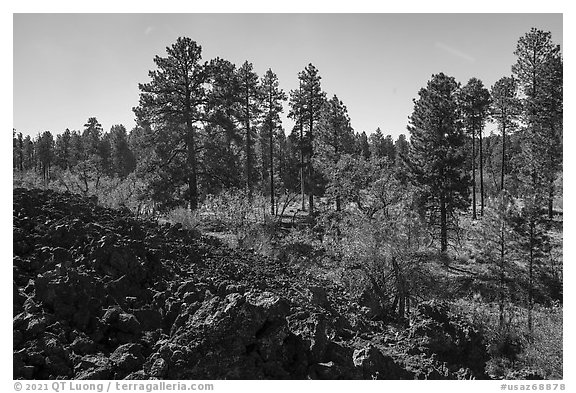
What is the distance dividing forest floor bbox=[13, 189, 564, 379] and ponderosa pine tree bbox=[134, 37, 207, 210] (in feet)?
37.9

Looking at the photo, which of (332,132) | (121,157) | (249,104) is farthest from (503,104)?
(121,157)

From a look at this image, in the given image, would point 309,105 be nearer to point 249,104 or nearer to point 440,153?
point 249,104

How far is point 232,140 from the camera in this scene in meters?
23.2

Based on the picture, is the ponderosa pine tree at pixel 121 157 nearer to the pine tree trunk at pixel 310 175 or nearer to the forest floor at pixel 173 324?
the pine tree trunk at pixel 310 175

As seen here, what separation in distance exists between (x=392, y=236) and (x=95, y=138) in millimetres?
60173

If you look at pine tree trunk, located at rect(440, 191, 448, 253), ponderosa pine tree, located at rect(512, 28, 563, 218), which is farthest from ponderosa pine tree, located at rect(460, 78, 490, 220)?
pine tree trunk, located at rect(440, 191, 448, 253)

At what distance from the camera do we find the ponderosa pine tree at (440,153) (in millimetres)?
25188

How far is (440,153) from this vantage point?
2528 centimetres

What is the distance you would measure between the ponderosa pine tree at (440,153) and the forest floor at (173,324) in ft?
52.2

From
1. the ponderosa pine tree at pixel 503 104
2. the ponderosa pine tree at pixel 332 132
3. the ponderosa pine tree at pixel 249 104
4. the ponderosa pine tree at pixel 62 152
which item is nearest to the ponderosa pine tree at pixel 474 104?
the ponderosa pine tree at pixel 503 104

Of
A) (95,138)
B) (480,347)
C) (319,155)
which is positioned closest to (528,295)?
(480,347)

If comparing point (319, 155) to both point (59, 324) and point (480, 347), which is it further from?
point (59, 324)

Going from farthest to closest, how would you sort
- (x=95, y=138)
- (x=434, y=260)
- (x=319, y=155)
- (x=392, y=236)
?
(x=95, y=138)
(x=319, y=155)
(x=434, y=260)
(x=392, y=236)
